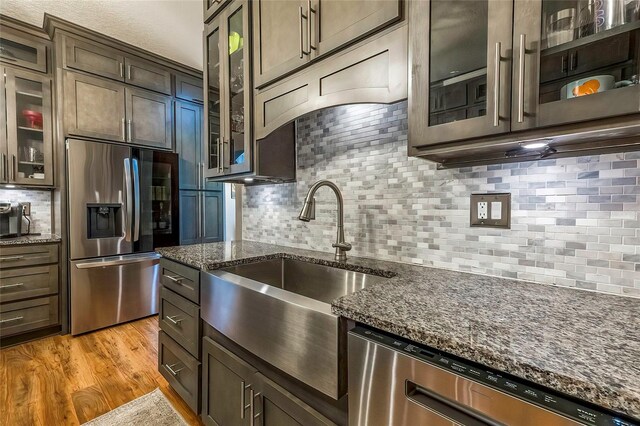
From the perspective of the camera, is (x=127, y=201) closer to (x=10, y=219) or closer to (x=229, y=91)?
(x=10, y=219)

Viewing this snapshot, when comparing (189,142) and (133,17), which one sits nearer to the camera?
(133,17)

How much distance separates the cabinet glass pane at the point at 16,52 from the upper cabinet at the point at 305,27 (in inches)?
96.1

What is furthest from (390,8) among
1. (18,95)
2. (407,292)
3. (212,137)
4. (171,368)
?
(18,95)

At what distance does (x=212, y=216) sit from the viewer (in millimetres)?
3668

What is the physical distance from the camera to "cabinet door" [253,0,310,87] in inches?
50.9

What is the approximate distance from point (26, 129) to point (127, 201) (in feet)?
3.32

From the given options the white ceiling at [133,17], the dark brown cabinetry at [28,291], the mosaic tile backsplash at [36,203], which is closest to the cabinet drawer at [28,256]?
the dark brown cabinetry at [28,291]

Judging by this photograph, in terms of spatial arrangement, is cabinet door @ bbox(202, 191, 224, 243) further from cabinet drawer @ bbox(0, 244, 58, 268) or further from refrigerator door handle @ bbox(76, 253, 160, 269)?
cabinet drawer @ bbox(0, 244, 58, 268)

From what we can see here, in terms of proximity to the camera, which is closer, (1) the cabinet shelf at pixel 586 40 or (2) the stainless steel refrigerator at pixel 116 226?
(1) the cabinet shelf at pixel 586 40

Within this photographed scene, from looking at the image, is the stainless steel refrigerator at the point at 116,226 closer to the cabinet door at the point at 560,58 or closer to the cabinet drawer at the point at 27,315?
the cabinet drawer at the point at 27,315

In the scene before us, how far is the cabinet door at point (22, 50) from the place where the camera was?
246 cm

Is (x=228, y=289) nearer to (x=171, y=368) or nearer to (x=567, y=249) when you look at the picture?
(x=171, y=368)

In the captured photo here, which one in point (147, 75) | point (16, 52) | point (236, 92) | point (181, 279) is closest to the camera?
point (181, 279)

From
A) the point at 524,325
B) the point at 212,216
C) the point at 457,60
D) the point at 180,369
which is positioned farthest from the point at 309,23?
the point at 212,216
